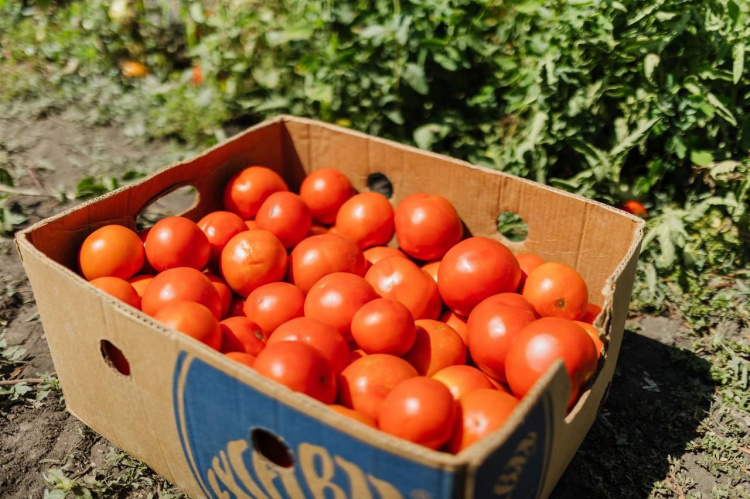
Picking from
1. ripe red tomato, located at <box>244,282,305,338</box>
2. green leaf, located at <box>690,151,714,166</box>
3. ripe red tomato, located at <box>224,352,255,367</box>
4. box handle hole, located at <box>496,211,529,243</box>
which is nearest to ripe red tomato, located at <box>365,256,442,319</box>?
ripe red tomato, located at <box>244,282,305,338</box>

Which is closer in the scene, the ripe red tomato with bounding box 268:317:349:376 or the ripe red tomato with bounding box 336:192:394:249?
the ripe red tomato with bounding box 268:317:349:376

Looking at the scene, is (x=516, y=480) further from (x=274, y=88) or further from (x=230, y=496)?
(x=274, y=88)

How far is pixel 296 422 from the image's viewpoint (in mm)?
1378

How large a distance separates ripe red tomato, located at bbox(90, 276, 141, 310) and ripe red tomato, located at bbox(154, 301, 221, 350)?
20cm

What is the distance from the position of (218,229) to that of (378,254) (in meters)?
0.56

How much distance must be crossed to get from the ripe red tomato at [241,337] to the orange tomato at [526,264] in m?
0.85

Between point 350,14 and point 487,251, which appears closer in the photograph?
point 487,251

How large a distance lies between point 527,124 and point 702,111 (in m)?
0.70

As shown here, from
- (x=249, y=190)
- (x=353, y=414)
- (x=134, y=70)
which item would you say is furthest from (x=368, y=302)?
(x=134, y=70)

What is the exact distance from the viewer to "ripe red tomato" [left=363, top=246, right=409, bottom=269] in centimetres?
232

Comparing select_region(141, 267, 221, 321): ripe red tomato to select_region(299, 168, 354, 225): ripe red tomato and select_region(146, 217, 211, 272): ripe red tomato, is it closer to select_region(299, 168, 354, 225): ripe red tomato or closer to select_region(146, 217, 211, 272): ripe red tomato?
select_region(146, 217, 211, 272): ripe red tomato

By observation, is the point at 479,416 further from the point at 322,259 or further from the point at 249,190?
the point at 249,190

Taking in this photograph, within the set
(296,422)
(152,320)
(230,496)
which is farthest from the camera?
(230,496)

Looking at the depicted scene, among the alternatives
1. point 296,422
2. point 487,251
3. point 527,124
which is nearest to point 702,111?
point 527,124
